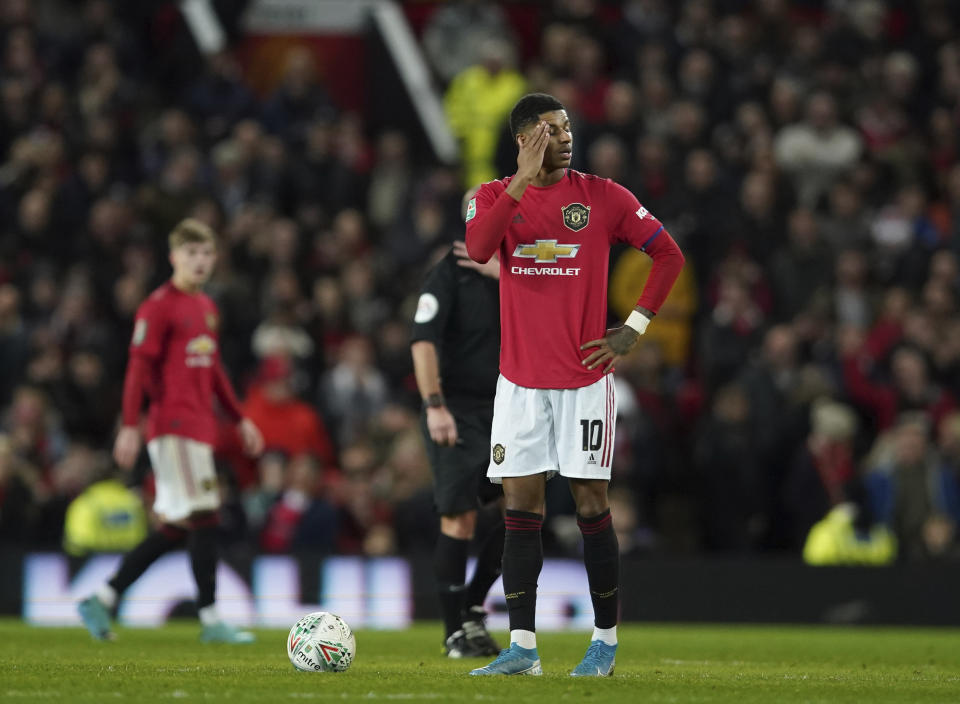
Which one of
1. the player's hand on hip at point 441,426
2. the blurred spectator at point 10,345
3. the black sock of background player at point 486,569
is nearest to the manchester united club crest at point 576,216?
the player's hand on hip at point 441,426

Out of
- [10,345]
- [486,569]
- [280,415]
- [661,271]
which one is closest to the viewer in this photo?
[661,271]

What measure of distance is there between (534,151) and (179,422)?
3985mm

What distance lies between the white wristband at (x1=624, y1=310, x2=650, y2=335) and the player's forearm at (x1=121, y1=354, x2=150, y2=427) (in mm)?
3930

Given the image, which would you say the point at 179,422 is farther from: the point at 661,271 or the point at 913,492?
the point at 913,492

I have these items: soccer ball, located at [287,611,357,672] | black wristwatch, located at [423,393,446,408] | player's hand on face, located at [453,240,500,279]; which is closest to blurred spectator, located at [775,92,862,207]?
player's hand on face, located at [453,240,500,279]

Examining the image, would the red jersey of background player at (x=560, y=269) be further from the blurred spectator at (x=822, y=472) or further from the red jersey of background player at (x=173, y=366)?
the blurred spectator at (x=822, y=472)

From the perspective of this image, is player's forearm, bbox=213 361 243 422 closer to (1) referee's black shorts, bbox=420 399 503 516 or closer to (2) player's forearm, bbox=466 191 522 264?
(1) referee's black shorts, bbox=420 399 503 516

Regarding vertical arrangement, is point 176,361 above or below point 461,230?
below

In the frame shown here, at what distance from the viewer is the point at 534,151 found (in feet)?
23.4

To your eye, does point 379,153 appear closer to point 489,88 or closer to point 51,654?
point 489,88

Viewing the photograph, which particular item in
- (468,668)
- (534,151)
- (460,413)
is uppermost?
(534,151)

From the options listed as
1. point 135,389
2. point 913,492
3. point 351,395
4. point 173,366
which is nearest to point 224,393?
point 173,366

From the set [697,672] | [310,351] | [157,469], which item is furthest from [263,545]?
[697,672]

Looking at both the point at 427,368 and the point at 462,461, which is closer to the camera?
the point at 427,368
